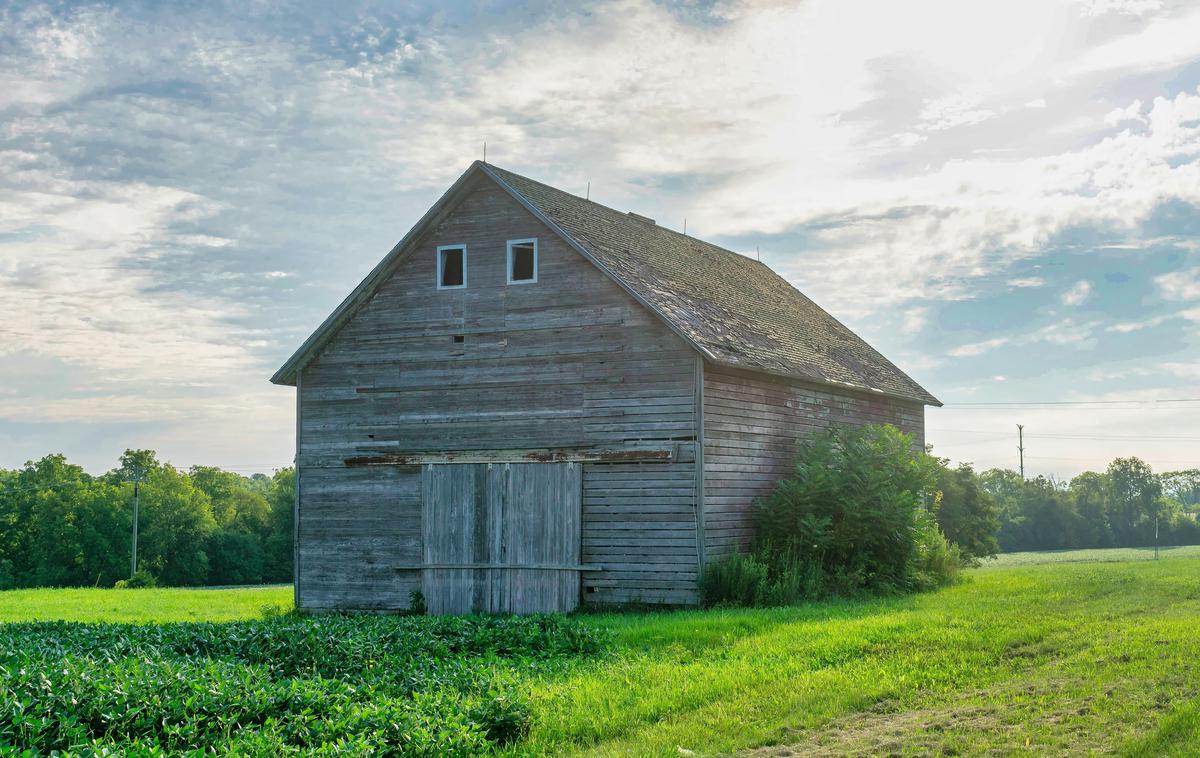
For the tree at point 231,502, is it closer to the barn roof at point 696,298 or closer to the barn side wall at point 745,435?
the barn roof at point 696,298

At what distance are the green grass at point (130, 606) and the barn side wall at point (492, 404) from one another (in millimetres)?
3157

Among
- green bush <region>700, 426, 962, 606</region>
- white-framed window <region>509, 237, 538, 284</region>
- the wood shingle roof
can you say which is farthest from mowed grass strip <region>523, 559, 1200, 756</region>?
white-framed window <region>509, 237, 538, 284</region>

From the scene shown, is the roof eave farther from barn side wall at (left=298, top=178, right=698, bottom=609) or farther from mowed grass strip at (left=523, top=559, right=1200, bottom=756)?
mowed grass strip at (left=523, top=559, right=1200, bottom=756)

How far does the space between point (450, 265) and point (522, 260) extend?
Answer: 1680 mm

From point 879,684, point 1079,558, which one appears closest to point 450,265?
point 879,684

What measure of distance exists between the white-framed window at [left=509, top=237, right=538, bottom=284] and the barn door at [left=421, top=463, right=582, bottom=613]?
385 centimetres

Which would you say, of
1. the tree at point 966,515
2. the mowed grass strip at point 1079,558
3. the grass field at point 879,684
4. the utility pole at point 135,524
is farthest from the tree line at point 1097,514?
the grass field at point 879,684

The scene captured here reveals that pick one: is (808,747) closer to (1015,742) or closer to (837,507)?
(1015,742)

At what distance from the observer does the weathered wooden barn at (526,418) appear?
71.3 ft

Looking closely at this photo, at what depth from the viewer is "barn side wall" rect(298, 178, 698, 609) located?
21.7 metres

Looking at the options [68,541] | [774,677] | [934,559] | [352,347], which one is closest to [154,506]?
[68,541]

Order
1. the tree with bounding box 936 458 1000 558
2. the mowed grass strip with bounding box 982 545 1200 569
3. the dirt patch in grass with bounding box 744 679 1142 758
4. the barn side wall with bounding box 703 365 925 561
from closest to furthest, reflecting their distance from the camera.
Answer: the dirt patch in grass with bounding box 744 679 1142 758
the barn side wall with bounding box 703 365 925 561
the tree with bounding box 936 458 1000 558
the mowed grass strip with bounding box 982 545 1200 569

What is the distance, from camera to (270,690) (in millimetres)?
9828

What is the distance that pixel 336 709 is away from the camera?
31.0 feet
